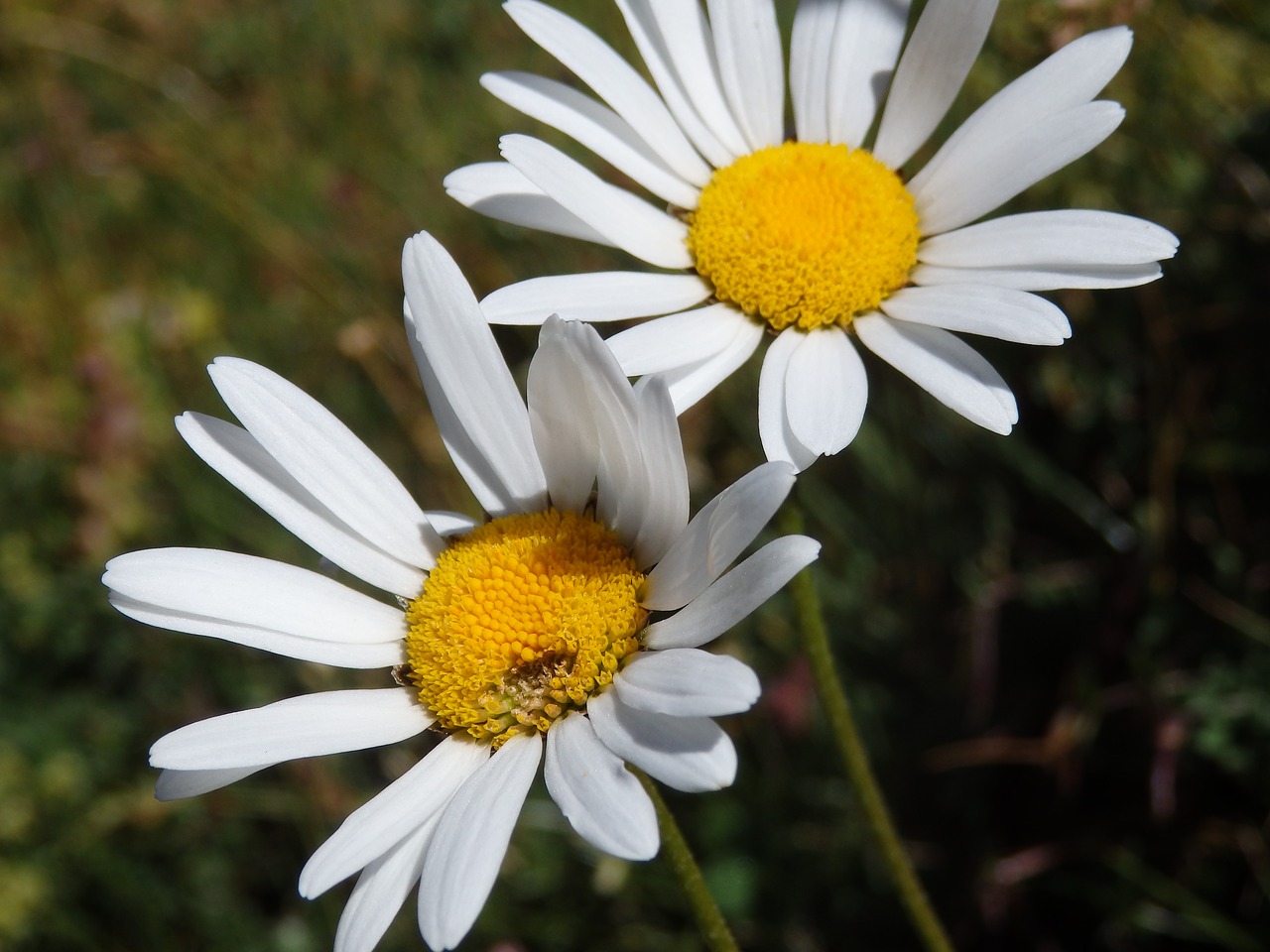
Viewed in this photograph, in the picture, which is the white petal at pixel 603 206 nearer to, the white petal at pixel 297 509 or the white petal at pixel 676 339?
the white petal at pixel 676 339

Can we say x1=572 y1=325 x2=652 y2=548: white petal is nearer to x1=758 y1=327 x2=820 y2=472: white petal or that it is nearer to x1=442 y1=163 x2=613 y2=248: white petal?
x1=758 y1=327 x2=820 y2=472: white petal

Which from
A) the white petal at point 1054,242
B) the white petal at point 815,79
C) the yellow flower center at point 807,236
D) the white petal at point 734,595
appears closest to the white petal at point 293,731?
the white petal at point 734,595

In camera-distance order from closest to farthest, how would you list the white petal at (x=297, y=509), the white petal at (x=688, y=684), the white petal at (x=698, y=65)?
1. the white petal at (x=688, y=684)
2. the white petal at (x=297, y=509)
3. the white petal at (x=698, y=65)

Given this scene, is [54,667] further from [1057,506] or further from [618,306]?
[1057,506]

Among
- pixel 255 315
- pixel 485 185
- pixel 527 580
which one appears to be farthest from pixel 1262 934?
pixel 255 315

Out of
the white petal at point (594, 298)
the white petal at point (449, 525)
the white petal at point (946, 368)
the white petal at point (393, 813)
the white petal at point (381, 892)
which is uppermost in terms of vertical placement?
the white petal at point (594, 298)

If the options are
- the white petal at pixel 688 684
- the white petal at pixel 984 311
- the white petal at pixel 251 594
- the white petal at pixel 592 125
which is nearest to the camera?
the white petal at pixel 688 684

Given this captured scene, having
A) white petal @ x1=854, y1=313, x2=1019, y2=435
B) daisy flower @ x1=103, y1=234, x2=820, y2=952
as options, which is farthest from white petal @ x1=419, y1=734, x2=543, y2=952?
white petal @ x1=854, y1=313, x2=1019, y2=435
